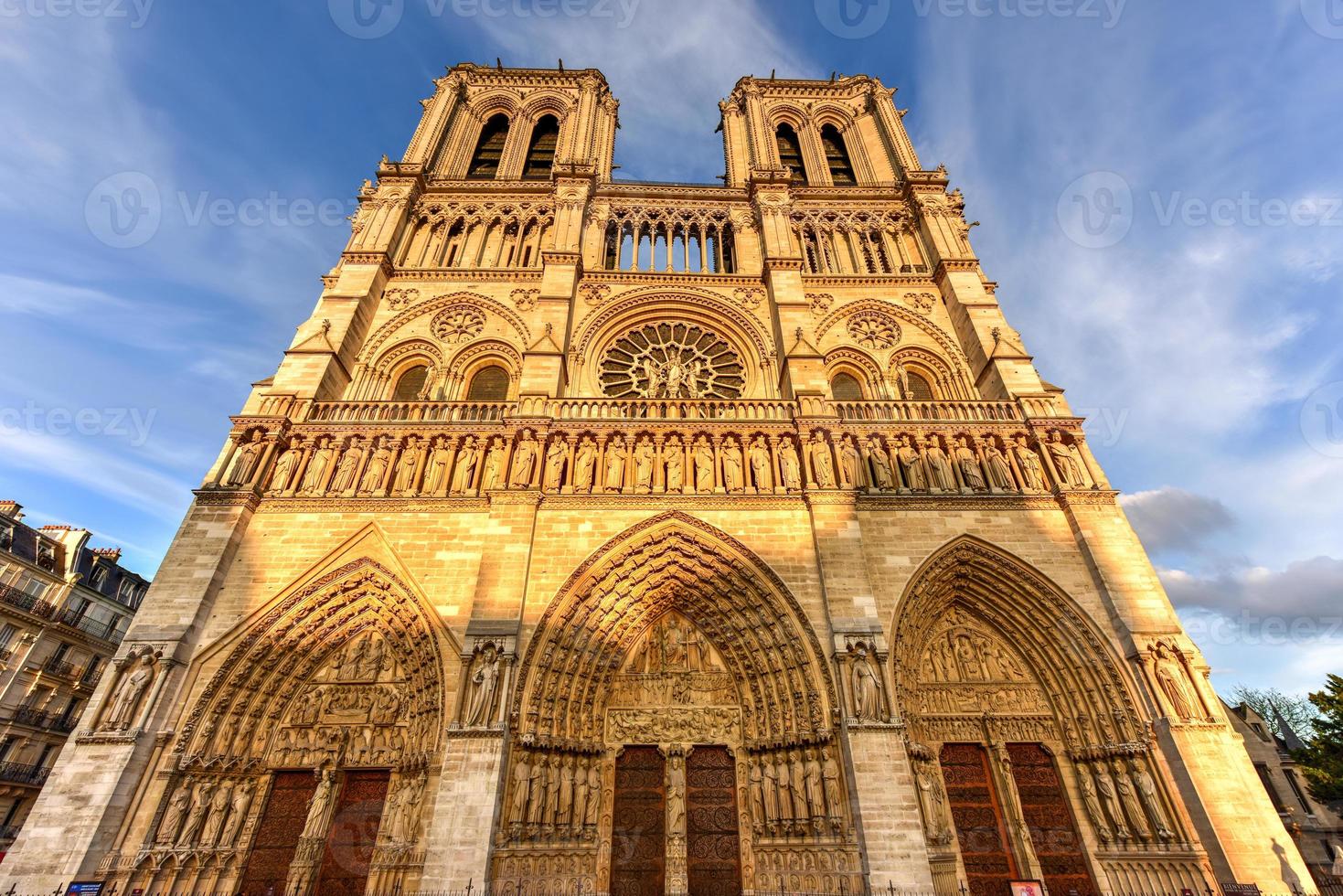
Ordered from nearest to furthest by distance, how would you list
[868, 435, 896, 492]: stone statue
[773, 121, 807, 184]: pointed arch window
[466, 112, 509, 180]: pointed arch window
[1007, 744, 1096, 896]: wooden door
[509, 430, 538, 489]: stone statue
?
[1007, 744, 1096, 896]: wooden door < [509, 430, 538, 489]: stone statue < [868, 435, 896, 492]: stone statue < [466, 112, 509, 180]: pointed arch window < [773, 121, 807, 184]: pointed arch window

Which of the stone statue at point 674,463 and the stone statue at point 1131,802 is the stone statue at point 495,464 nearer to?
the stone statue at point 674,463

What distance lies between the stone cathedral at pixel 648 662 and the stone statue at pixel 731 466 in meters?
0.04

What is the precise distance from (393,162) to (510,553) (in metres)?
13.0

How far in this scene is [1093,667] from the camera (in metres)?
9.06

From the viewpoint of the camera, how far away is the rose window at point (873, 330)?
1409cm

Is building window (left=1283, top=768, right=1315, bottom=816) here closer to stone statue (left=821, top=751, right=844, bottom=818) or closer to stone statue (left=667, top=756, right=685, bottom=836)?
stone statue (left=821, top=751, right=844, bottom=818)

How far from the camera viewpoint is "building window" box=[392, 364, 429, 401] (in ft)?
43.7

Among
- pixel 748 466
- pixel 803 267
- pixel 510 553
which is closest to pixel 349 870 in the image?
pixel 510 553

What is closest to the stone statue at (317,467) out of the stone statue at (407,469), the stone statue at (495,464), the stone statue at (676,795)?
the stone statue at (407,469)

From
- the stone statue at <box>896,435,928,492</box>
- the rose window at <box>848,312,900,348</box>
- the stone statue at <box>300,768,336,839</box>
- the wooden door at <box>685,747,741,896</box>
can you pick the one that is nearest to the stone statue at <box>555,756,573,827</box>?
the wooden door at <box>685,747,741,896</box>

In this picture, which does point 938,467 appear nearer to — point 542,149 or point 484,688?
point 484,688

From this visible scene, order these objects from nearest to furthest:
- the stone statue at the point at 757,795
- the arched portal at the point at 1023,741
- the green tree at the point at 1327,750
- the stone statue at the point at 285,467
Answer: the arched portal at the point at 1023,741, the stone statue at the point at 757,795, the stone statue at the point at 285,467, the green tree at the point at 1327,750

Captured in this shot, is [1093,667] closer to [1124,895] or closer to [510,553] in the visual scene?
[1124,895]

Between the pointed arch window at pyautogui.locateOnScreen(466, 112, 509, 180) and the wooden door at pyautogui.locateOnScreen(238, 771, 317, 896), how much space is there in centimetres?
1580
